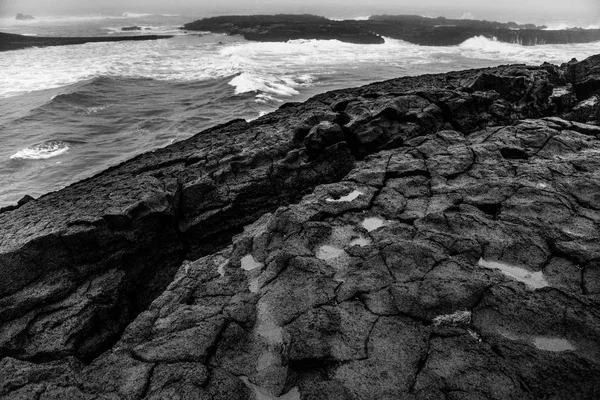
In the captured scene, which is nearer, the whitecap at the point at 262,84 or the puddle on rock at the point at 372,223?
the puddle on rock at the point at 372,223

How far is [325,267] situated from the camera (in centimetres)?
464

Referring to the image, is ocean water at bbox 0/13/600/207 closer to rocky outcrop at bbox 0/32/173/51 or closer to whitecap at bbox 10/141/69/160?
whitecap at bbox 10/141/69/160

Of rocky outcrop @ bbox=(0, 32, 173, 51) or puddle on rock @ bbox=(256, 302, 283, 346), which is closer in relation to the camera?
puddle on rock @ bbox=(256, 302, 283, 346)

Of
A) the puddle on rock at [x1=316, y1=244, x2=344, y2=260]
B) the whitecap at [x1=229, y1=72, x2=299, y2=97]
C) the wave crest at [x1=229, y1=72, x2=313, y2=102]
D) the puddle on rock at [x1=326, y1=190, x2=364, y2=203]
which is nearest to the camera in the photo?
the puddle on rock at [x1=316, y1=244, x2=344, y2=260]

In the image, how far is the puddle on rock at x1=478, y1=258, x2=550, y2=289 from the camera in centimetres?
410

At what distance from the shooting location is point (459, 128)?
8227 millimetres

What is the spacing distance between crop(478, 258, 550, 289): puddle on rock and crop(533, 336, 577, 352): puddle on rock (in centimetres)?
64

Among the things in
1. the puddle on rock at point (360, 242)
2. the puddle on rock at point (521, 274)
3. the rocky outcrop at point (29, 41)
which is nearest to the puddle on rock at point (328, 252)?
the puddle on rock at point (360, 242)

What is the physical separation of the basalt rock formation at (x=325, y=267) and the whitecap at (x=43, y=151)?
9.04 meters

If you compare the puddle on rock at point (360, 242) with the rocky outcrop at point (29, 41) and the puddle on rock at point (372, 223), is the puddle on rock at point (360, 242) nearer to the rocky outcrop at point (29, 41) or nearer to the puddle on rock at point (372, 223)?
the puddle on rock at point (372, 223)

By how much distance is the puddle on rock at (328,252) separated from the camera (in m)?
4.85

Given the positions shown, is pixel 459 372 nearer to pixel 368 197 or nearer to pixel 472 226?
pixel 472 226

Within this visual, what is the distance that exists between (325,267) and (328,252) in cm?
34

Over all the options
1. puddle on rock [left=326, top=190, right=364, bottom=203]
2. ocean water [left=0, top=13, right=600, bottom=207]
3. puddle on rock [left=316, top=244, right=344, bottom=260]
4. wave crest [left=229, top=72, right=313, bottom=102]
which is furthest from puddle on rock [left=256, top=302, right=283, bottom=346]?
wave crest [left=229, top=72, right=313, bottom=102]
